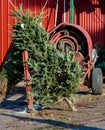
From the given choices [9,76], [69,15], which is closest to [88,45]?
[9,76]

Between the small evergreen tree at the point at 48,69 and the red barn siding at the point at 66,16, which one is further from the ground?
the red barn siding at the point at 66,16

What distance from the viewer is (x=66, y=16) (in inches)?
635

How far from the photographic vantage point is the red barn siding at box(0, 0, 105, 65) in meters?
16.0

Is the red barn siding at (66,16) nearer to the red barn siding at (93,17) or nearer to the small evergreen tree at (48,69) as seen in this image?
the red barn siding at (93,17)

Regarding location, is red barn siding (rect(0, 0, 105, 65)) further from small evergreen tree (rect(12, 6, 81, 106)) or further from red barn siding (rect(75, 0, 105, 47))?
small evergreen tree (rect(12, 6, 81, 106))

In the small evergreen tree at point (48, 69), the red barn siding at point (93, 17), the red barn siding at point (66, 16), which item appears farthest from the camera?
the red barn siding at point (93, 17)

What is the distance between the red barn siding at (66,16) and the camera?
52.5 feet

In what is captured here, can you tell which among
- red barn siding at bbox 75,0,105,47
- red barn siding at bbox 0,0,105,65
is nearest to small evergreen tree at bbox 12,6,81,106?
red barn siding at bbox 0,0,105,65

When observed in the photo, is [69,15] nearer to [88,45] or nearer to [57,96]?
[88,45]

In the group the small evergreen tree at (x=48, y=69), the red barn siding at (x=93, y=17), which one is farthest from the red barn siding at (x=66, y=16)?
the small evergreen tree at (x=48, y=69)

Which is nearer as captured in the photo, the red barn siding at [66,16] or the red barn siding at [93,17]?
the red barn siding at [66,16]

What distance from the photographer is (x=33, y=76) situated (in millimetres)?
10203

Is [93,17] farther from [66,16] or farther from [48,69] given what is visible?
[48,69]

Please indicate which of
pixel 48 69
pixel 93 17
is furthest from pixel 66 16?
pixel 48 69
